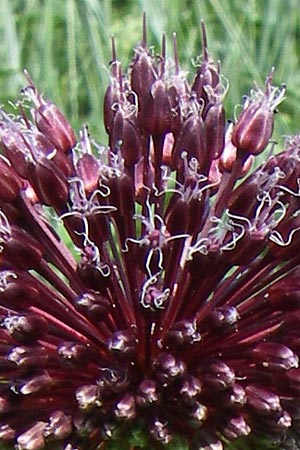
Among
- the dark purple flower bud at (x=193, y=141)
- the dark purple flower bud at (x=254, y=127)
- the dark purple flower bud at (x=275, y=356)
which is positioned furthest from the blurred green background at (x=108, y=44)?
the dark purple flower bud at (x=275, y=356)

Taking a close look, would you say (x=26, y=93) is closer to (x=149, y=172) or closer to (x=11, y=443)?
(x=149, y=172)

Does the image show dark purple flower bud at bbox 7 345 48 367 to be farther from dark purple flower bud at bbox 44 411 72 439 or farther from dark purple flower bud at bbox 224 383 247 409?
dark purple flower bud at bbox 224 383 247 409

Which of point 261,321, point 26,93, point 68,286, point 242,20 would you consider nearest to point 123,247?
point 68,286

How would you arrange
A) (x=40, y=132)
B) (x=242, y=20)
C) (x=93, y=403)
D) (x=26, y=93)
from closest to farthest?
(x=93, y=403) < (x=40, y=132) < (x=26, y=93) < (x=242, y=20)

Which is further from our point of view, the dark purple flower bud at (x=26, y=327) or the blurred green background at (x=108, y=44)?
the blurred green background at (x=108, y=44)

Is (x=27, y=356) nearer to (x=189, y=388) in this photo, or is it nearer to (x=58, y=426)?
(x=58, y=426)

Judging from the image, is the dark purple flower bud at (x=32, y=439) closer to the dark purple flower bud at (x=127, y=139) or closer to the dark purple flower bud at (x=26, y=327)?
the dark purple flower bud at (x=26, y=327)
